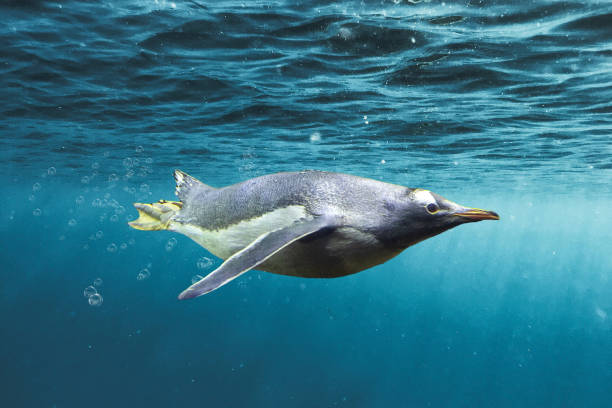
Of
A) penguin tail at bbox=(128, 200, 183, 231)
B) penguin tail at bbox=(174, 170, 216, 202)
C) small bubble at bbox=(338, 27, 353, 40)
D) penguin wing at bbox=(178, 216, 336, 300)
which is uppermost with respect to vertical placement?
small bubble at bbox=(338, 27, 353, 40)

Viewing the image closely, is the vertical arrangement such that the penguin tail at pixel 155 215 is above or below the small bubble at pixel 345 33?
below

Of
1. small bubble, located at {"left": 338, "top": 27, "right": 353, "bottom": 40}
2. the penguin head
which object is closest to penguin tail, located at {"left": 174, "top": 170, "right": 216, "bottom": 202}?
the penguin head

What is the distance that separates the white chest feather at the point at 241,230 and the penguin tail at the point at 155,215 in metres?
0.22

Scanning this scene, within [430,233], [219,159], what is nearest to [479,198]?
[219,159]

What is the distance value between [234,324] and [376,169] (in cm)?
2781

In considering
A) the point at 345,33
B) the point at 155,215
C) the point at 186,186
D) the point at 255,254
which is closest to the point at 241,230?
the point at 255,254

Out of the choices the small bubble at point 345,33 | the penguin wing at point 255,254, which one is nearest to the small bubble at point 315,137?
the small bubble at point 345,33

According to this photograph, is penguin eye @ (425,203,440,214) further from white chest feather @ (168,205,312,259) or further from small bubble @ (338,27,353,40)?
small bubble @ (338,27,353,40)

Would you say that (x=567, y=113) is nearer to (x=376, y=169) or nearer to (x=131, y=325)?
(x=376, y=169)

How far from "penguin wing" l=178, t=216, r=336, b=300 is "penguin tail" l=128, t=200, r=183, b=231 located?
1.12 m

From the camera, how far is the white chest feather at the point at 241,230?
1.65 m

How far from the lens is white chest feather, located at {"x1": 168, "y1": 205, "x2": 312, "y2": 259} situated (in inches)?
64.9

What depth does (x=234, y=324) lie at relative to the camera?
136 feet

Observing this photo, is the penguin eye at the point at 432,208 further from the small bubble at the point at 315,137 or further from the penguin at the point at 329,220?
the small bubble at the point at 315,137
